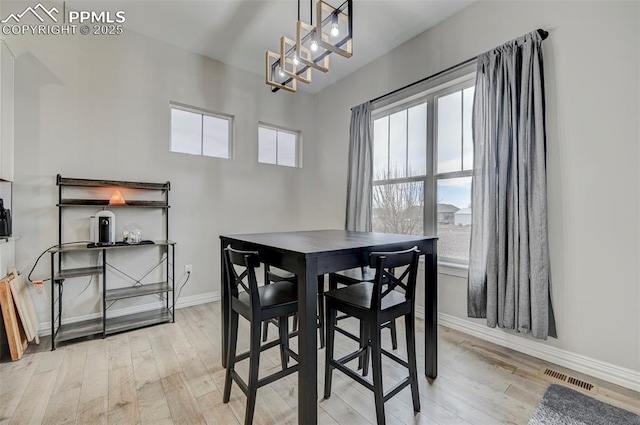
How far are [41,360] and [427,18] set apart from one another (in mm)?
4418

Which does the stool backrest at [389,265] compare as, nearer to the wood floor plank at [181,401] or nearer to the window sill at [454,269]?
the wood floor plank at [181,401]

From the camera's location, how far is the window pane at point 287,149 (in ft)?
13.9

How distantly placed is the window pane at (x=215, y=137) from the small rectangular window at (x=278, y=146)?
478 mm

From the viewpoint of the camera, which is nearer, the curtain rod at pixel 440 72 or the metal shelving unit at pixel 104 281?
the curtain rod at pixel 440 72

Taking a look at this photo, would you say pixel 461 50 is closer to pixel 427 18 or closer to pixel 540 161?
pixel 427 18

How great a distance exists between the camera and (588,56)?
1971mm

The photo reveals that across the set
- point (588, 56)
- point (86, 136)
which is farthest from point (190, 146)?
point (588, 56)

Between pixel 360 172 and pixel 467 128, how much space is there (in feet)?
4.10

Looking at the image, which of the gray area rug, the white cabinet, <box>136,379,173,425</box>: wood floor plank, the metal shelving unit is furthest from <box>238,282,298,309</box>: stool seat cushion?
the white cabinet

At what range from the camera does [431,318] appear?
73.9 inches

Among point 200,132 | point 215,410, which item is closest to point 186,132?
point 200,132

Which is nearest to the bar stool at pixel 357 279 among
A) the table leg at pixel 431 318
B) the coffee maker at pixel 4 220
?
the table leg at pixel 431 318

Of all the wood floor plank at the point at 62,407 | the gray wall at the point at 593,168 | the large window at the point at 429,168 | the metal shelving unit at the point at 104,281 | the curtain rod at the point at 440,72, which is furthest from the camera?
the large window at the point at 429,168

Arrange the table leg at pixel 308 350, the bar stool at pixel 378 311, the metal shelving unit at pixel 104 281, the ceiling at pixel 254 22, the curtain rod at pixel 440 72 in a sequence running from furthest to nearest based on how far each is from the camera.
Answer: the ceiling at pixel 254 22
the metal shelving unit at pixel 104 281
the curtain rod at pixel 440 72
the bar stool at pixel 378 311
the table leg at pixel 308 350
